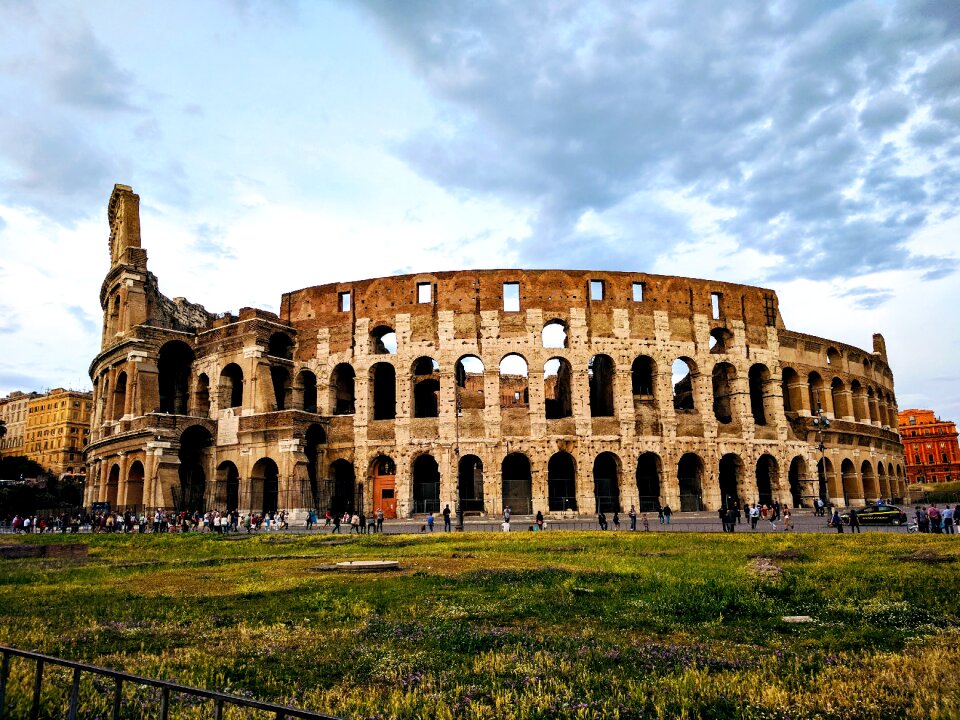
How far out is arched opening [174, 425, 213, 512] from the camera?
41781mm

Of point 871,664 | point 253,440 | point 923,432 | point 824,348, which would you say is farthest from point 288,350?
point 923,432

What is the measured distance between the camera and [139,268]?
1736 inches

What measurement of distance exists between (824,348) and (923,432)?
7656 centimetres

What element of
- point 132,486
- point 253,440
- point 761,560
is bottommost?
point 761,560

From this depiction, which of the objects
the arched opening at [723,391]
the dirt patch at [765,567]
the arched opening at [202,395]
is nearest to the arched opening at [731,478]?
the arched opening at [723,391]

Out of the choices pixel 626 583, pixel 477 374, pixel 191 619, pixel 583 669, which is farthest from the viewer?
pixel 477 374

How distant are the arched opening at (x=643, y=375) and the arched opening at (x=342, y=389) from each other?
15829mm

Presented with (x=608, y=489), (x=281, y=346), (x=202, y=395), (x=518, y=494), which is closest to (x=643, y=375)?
(x=608, y=489)

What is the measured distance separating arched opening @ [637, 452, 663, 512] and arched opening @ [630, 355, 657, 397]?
Answer: 4.10m

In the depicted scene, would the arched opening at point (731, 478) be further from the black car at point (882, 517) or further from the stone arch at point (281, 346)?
the stone arch at point (281, 346)

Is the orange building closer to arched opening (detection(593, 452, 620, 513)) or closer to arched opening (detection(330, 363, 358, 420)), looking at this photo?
arched opening (detection(593, 452, 620, 513))

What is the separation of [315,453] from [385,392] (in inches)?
A: 246

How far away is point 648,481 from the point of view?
135 ft

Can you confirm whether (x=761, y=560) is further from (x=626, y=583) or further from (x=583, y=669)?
(x=583, y=669)
